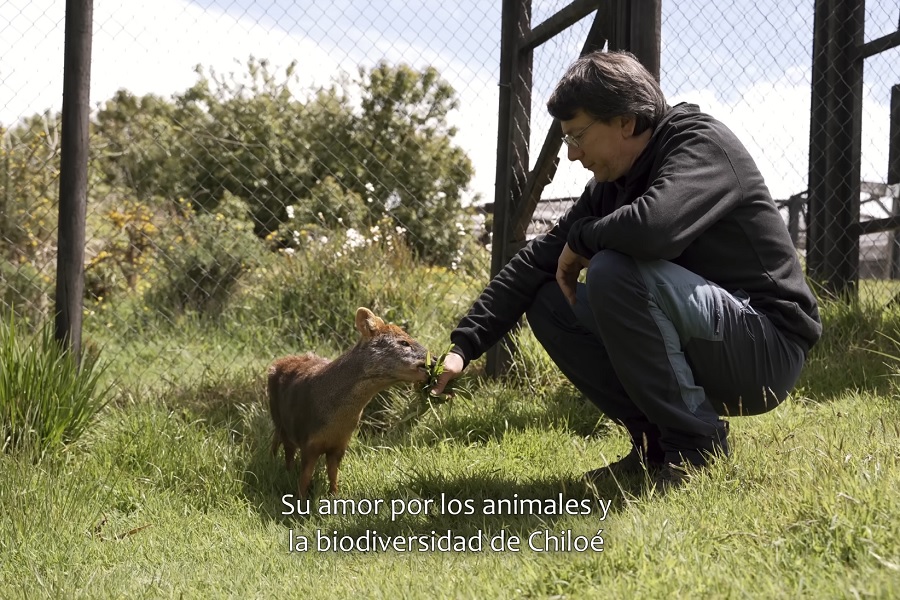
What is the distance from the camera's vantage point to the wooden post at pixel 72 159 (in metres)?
4.82

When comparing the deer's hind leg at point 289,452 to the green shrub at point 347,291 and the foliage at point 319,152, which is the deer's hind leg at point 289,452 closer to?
the green shrub at point 347,291

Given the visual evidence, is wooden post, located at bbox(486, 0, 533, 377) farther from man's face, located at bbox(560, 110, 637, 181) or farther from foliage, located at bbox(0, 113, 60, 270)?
foliage, located at bbox(0, 113, 60, 270)

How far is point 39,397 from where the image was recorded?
4.13 m

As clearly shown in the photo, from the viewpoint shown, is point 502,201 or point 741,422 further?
point 502,201

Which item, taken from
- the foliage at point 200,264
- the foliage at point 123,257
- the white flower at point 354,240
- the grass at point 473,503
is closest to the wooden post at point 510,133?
the grass at point 473,503

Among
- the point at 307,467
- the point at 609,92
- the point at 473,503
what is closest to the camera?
the point at 609,92

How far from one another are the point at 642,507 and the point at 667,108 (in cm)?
157

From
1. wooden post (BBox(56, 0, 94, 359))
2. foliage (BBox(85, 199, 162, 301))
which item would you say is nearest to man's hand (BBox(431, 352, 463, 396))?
wooden post (BBox(56, 0, 94, 359))

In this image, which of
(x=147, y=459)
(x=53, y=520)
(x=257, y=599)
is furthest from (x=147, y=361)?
(x=257, y=599)

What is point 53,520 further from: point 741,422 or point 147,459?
point 741,422

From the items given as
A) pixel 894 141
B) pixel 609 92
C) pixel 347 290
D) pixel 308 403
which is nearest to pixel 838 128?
pixel 894 141

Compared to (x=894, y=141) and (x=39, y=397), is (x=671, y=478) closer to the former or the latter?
(x=39, y=397)

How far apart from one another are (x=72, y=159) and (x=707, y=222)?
3485 millimetres

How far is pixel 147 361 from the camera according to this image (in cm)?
664
